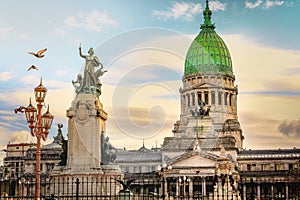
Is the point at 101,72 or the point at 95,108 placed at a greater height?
the point at 101,72

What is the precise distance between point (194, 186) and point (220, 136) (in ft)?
44.8

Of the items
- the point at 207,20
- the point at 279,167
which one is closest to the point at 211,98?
the point at 207,20

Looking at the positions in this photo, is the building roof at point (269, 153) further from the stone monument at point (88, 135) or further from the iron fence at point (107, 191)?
the stone monument at point (88, 135)

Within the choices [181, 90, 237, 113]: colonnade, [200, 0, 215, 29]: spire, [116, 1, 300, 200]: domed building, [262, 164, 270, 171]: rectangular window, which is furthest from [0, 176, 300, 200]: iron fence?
[200, 0, 215, 29]: spire

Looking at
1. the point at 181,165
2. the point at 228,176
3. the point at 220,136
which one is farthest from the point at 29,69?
the point at 220,136

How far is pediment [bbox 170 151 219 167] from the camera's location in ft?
399

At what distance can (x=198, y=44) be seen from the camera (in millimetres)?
143000

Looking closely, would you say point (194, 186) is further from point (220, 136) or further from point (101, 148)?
point (101, 148)

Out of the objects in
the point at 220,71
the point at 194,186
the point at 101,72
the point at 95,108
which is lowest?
the point at 194,186

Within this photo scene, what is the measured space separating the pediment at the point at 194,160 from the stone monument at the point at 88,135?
213 feet

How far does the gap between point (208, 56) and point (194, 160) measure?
30.1m

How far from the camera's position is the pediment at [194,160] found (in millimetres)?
121562

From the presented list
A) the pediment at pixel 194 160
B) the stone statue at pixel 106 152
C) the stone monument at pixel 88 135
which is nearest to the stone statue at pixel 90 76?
the stone monument at pixel 88 135

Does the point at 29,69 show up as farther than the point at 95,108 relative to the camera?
No
